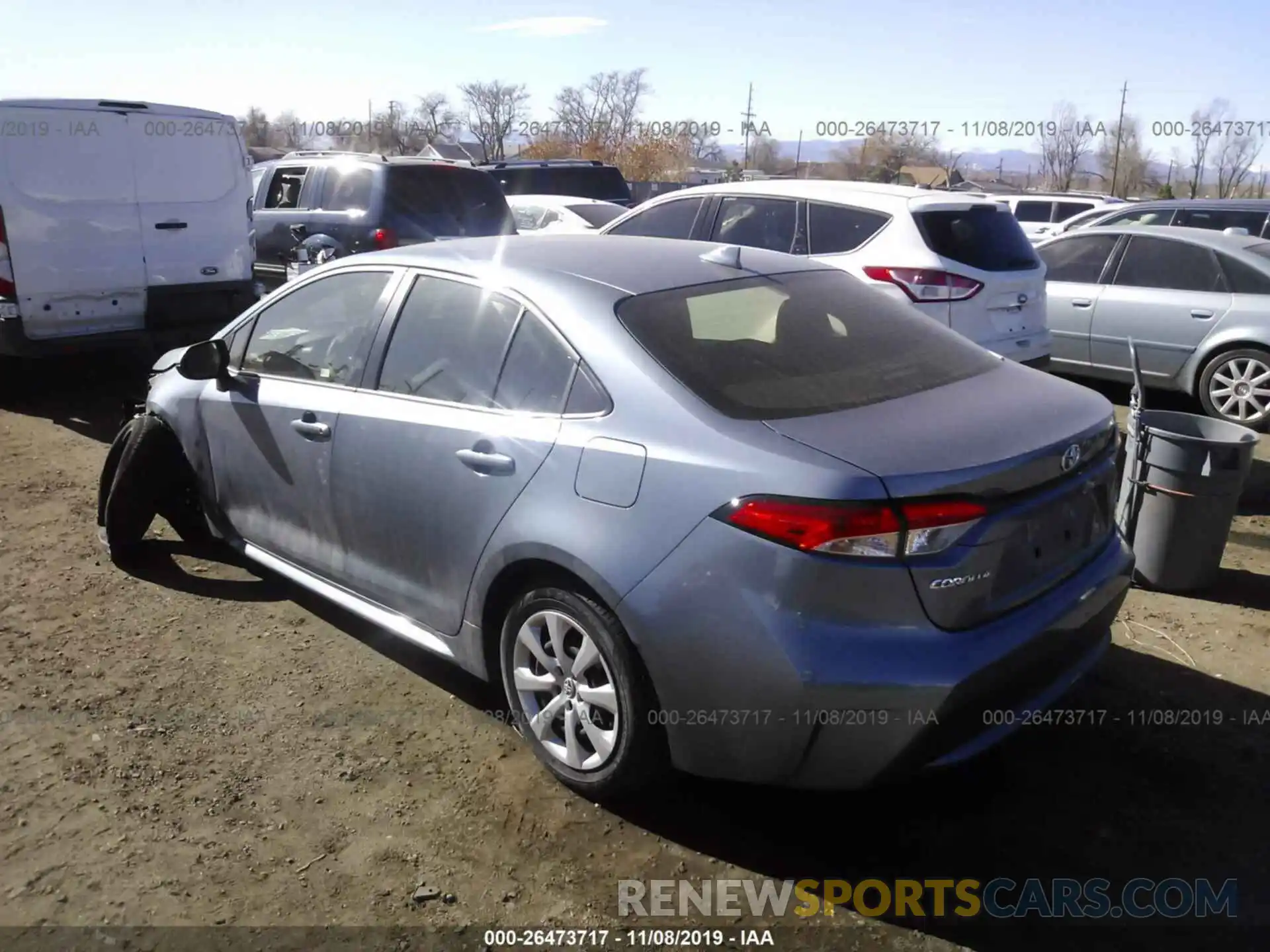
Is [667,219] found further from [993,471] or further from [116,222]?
[993,471]

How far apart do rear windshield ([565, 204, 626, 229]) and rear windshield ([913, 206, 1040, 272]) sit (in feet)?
24.2

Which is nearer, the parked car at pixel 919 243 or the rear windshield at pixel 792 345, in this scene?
the rear windshield at pixel 792 345

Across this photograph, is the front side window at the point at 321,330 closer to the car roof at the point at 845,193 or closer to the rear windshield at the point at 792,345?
the rear windshield at the point at 792,345

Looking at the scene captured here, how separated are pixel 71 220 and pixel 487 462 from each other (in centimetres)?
596

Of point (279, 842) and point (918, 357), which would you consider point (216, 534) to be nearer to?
point (279, 842)

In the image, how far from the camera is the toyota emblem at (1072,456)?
117 inches

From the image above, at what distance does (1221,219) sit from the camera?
11.1 meters

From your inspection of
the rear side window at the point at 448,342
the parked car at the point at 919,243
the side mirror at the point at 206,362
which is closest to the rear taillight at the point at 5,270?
the side mirror at the point at 206,362

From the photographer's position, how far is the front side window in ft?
13.1

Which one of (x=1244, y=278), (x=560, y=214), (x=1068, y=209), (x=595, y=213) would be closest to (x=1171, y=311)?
(x=1244, y=278)

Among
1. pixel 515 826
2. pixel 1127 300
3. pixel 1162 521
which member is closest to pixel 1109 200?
pixel 1127 300

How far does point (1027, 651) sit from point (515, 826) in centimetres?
156

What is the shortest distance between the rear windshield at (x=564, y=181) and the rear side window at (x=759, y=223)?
9.94m

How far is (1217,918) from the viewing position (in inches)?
109
